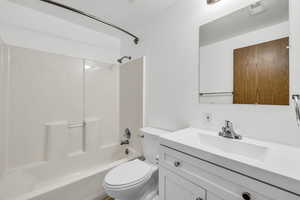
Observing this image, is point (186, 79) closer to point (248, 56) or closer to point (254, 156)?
point (248, 56)

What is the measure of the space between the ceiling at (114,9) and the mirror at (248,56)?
721 millimetres

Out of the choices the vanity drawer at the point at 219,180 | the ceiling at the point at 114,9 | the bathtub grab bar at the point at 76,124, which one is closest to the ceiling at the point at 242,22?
the ceiling at the point at 114,9

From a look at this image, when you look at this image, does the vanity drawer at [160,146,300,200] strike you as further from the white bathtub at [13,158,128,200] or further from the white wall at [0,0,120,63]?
the white wall at [0,0,120,63]

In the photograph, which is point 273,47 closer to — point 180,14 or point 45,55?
point 180,14

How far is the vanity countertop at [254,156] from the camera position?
52 centimetres

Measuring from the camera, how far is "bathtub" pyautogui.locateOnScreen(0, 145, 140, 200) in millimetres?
1169

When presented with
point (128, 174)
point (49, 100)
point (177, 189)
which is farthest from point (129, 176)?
point (49, 100)

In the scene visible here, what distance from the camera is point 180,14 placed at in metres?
1.39

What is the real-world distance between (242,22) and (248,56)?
0.91 ft

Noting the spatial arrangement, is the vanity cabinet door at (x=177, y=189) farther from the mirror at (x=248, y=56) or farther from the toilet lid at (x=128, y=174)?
the mirror at (x=248, y=56)

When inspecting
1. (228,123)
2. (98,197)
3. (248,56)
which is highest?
(248,56)

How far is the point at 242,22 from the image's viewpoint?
Result: 102cm

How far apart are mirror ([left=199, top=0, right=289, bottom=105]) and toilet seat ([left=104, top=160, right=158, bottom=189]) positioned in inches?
34.0

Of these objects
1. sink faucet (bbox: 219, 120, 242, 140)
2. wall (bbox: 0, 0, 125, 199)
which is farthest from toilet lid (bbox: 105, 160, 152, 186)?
wall (bbox: 0, 0, 125, 199)
